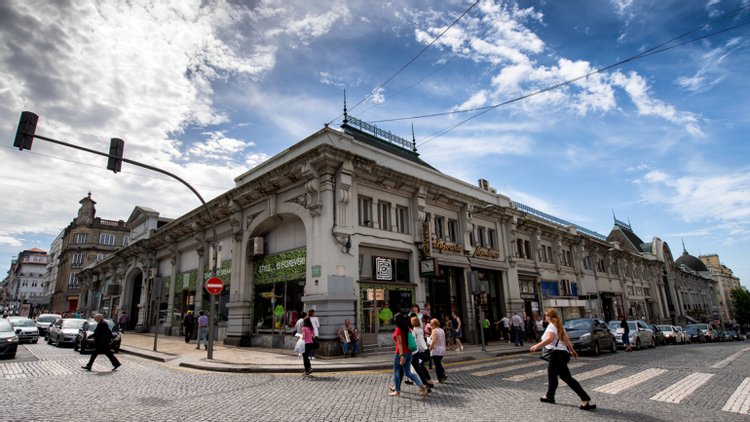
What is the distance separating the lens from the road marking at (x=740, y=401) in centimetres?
665

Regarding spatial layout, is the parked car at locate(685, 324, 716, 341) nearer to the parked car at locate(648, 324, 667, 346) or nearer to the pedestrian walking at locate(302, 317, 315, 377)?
the parked car at locate(648, 324, 667, 346)

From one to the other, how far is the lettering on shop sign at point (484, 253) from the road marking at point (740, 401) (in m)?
14.5

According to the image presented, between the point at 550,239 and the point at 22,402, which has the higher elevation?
the point at 550,239

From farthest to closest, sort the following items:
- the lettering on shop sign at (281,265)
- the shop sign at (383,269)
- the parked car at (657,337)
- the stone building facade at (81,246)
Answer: the stone building facade at (81,246)
the parked car at (657,337)
the lettering on shop sign at (281,265)
the shop sign at (383,269)

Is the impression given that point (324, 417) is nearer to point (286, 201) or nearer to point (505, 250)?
point (286, 201)

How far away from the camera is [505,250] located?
1024 inches

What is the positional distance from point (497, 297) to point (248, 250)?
50.2ft

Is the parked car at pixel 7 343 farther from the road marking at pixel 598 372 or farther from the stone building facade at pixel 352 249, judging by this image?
the road marking at pixel 598 372

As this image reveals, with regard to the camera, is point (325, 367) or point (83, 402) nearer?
point (83, 402)

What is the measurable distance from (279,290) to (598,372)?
13.1 metres

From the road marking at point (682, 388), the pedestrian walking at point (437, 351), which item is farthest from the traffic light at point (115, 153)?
the road marking at point (682, 388)

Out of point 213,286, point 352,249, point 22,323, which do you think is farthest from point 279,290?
point 22,323

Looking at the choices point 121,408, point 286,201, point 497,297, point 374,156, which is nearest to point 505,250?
point 497,297

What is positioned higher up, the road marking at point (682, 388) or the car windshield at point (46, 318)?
the car windshield at point (46, 318)
